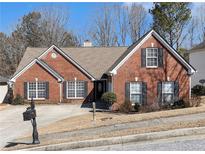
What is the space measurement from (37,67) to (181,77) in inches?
480

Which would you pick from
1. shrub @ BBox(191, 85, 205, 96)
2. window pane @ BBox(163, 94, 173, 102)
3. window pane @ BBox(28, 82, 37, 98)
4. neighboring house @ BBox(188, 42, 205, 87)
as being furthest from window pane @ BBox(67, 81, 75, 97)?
neighboring house @ BBox(188, 42, 205, 87)

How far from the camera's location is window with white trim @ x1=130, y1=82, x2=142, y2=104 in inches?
1296

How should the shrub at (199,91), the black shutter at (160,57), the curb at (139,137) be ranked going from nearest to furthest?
the curb at (139,137) → the black shutter at (160,57) → the shrub at (199,91)

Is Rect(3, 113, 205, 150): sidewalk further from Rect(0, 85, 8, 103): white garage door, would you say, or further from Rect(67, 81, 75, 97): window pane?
Rect(0, 85, 8, 103): white garage door

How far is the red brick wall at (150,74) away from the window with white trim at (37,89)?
283 inches

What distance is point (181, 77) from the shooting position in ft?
111

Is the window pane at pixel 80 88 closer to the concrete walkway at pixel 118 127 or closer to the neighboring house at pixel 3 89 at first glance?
the neighboring house at pixel 3 89

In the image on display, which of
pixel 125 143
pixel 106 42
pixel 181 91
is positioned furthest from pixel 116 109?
pixel 106 42

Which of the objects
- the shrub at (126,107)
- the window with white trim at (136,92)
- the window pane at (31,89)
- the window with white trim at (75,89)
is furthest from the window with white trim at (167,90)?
the window pane at (31,89)

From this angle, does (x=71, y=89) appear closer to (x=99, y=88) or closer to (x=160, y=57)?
(x=99, y=88)

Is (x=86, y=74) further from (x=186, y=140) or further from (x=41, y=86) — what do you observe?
(x=186, y=140)

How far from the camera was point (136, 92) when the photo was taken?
33344 mm

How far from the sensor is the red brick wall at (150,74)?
109 ft

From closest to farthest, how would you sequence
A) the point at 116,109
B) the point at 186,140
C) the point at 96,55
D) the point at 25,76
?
the point at 186,140
the point at 116,109
the point at 25,76
the point at 96,55
